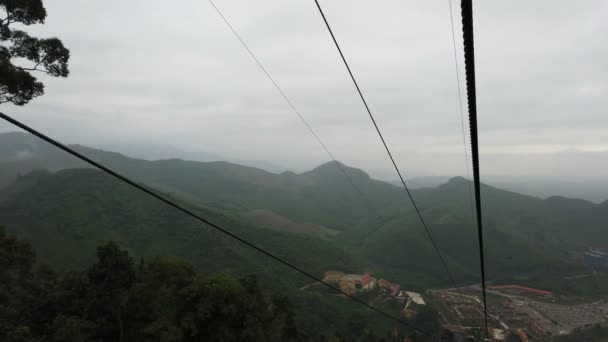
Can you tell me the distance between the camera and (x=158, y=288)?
20.7 metres

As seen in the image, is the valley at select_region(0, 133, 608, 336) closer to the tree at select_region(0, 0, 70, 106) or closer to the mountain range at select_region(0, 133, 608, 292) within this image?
the mountain range at select_region(0, 133, 608, 292)

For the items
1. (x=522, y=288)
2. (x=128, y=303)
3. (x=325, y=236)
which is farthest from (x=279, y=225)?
(x=128, y=303)

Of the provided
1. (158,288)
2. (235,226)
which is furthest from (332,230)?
(158,288)

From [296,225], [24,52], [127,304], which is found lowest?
[296,225]

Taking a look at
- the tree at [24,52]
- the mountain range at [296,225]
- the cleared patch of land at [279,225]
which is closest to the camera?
the tree at [24,52]

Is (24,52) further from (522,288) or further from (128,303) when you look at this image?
(522,288)

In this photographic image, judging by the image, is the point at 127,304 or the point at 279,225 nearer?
the point at 127,304

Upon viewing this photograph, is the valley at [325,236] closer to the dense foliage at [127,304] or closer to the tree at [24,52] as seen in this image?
the dense foliage at [127,304]

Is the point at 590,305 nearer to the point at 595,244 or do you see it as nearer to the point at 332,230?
the point at 595,244

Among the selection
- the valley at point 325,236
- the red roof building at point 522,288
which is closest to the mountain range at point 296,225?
the valley at point 325,236

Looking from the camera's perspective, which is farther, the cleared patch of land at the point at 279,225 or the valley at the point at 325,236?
the cleared patch of land at the point at 279,225

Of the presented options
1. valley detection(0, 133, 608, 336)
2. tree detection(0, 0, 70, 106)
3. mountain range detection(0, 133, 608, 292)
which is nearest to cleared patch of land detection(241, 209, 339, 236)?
mountain range detection(0, 133, 608, 292)

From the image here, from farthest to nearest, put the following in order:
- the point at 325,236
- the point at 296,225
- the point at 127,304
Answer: the point at 296,225
the point at 325,236
the point at 127,304

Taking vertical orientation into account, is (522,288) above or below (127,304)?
below
